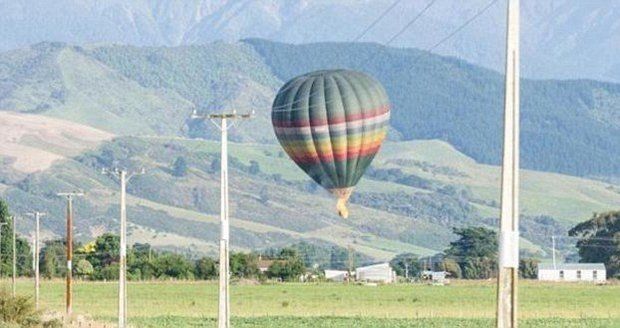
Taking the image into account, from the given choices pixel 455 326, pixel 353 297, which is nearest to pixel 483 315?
pixel 455 326

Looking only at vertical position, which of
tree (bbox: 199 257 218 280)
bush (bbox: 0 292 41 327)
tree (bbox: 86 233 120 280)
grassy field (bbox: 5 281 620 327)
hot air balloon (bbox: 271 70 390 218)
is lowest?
grassy field (bbox: 5 281 620 327)

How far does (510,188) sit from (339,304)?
74326 mm

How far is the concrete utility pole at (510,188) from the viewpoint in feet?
130

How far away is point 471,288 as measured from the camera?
150375mm

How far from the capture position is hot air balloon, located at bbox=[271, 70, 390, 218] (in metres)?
72.3

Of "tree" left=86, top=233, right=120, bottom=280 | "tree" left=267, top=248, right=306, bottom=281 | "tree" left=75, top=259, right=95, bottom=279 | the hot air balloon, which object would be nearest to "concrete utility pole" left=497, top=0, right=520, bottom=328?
the hot air balloon

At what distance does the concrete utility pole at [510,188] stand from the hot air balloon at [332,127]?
30.6m

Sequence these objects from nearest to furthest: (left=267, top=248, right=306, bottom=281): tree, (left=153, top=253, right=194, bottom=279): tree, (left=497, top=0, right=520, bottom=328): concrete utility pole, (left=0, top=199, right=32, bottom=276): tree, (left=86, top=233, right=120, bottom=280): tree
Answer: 1. (left=497, top=0, right=520, bottom=328): concrete utility pole
2. (left=0, top=199, right=32, bottom=276): tree
3. (left=153, top=253, right=194, bottom=279): tree
4. (left=267, top=248, right=306, bottom=281): tree
5. (left=86, top=233, right=120, bottom=280): tree

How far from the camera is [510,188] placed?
39.9 m

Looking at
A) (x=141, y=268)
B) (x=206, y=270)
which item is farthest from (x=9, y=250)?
(x=206, y=270)

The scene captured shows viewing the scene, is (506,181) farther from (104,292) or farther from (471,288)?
(471,288)

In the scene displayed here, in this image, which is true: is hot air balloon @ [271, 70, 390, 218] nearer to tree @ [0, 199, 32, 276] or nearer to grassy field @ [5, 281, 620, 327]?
grassy field @ [5, 281, 620, 327]

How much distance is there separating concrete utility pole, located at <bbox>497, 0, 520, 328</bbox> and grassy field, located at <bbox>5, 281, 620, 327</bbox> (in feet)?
134

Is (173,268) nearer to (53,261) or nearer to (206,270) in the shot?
(206,270)
